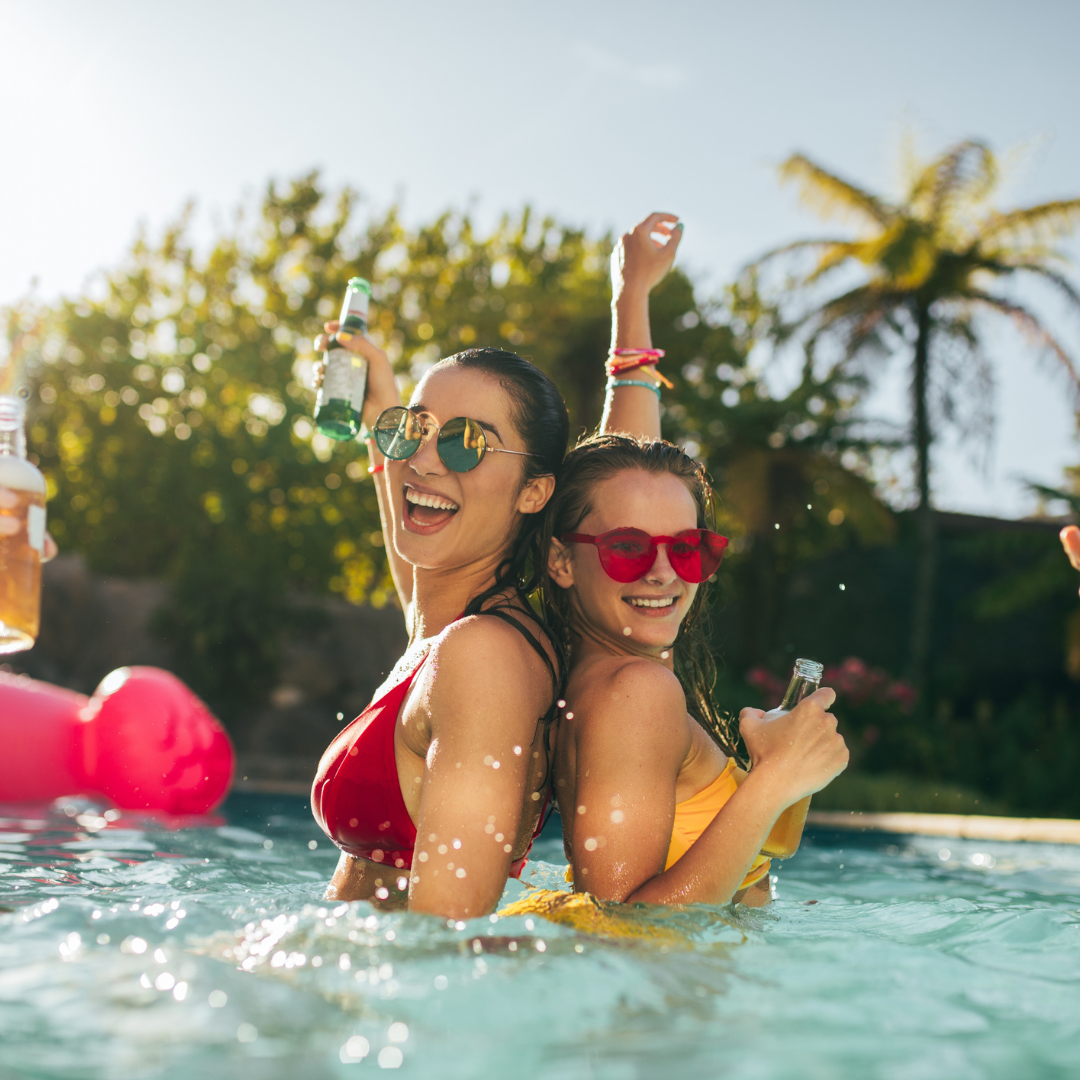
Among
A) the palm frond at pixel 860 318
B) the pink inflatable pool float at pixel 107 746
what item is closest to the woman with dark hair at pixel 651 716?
the pink inflatable pool float at pixel 107 746

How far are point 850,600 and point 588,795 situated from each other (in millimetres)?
18911

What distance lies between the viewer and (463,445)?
8.95ft

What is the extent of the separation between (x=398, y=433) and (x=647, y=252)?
5.31ft

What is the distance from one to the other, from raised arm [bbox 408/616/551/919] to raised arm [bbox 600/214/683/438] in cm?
169

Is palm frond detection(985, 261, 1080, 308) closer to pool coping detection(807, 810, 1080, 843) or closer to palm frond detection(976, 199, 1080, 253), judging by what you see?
palm frond detection(976, 199, 1080, 253)

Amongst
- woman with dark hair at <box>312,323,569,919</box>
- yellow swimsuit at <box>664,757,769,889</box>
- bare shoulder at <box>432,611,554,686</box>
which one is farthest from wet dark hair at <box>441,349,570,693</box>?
yellow swimsuit at <box>664,757,769,889</box>

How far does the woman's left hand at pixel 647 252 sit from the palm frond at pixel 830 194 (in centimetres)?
1597

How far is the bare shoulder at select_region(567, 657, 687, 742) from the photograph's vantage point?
2.51 m

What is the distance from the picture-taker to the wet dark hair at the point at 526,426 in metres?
2.82

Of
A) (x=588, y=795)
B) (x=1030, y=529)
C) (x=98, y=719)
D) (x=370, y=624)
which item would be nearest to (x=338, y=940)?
(x=588, y=795)

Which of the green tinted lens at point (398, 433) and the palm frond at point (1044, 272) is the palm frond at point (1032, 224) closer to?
the palm frond at point (1044, 272)

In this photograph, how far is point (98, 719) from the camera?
237 inches

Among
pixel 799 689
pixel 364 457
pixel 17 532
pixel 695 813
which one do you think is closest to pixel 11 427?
pixel 17 532

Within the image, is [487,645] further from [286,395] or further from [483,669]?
[286,395]
